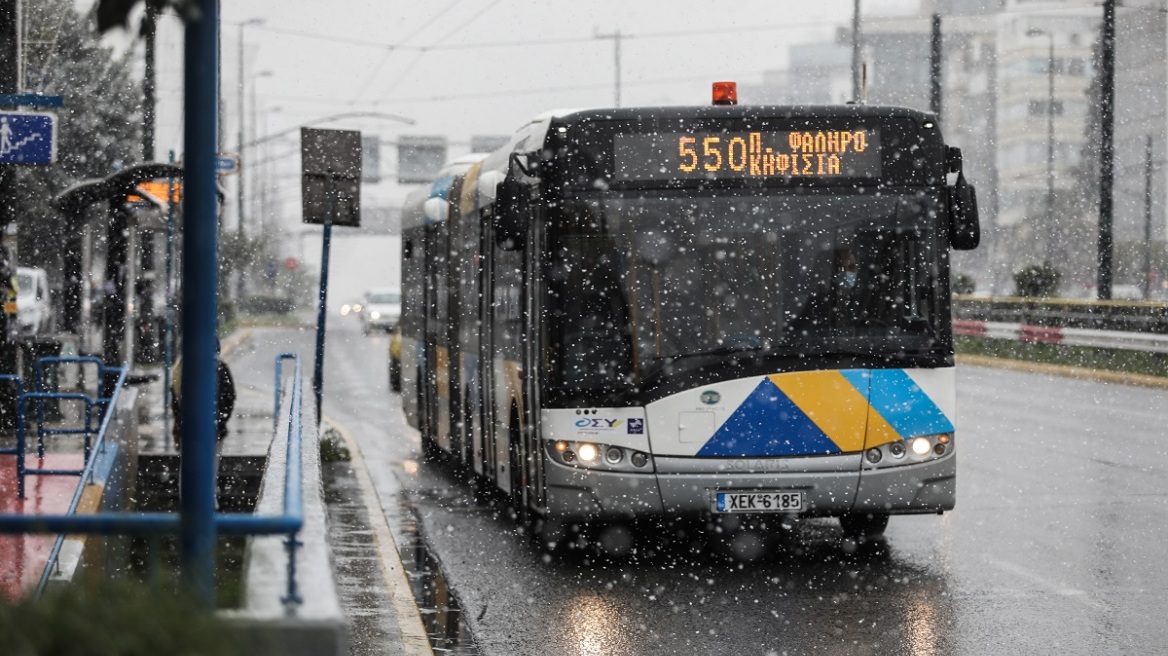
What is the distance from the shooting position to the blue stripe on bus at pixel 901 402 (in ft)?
36.1

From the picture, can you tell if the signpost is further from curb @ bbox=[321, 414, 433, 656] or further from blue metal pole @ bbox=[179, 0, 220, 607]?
blue metal pole @ bbox=[179, 0, 220, 607]

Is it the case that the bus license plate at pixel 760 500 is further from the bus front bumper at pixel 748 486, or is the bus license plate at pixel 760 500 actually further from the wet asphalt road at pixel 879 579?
the wet asphalt road at pixel 879 579

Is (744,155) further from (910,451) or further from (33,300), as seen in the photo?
(33,300)

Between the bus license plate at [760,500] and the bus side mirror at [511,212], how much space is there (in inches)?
76.4

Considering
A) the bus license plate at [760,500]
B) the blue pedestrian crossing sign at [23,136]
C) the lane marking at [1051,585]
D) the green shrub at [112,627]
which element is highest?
the blue pedestrian crossing sign at [23,136]

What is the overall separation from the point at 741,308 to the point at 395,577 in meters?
2.53

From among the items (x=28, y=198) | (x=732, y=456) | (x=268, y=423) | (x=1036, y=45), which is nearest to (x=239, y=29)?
(x=28, y=198)

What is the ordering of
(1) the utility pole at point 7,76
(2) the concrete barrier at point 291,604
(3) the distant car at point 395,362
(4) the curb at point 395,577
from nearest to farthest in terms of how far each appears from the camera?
(2) the concrete barrier at point 291,604 < (4) the curb at point 395,577 < (1) the utility pole at point 7,76 < (3) the distant car at point 395,362

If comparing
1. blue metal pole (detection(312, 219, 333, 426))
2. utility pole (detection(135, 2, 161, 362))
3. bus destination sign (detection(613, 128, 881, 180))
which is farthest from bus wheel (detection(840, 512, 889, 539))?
utility pole (detection(135, 2, 161, 362))

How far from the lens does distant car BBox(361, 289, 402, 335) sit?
61.0m

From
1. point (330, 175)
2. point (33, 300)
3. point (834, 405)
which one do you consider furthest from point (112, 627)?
point (33, 300)

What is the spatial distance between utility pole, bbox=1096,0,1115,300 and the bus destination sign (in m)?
24.0

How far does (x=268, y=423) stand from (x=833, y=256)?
12.5 meters

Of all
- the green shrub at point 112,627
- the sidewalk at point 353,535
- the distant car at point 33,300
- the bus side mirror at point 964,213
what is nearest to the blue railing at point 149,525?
the green shrub at point 112,627
